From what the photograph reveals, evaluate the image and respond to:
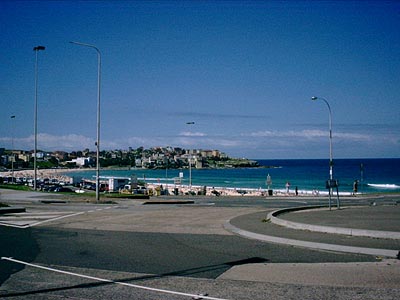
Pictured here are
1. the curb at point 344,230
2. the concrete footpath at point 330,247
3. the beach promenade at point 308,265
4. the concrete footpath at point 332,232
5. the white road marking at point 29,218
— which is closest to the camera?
the beach promenade at point 308,265

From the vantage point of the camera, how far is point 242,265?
10047 millimetres

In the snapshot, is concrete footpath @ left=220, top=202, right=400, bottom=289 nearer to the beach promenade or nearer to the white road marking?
the beach promenade

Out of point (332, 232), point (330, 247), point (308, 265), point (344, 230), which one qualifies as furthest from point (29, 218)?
point (308, 265)

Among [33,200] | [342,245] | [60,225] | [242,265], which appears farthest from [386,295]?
[33,200]

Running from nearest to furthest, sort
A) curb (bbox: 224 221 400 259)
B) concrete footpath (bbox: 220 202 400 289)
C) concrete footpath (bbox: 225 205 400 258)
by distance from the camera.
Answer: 1. concrete footpath (bbox: 220 202 400 289)
2. curb (bbox: 224 221 400 259)
3. concrete footpath (bbox: 225 205 400 258)

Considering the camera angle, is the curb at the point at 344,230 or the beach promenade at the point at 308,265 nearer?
the beach promenade at the point at 308,265

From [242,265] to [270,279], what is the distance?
1.38 m

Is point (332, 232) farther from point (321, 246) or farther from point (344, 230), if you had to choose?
point (321, 246)

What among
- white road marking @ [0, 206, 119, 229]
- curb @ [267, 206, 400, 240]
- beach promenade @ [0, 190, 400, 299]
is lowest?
white road marking @ [0, 206, 119, 229]

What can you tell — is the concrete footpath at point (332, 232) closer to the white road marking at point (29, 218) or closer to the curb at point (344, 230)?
the curb at point (344, 230)

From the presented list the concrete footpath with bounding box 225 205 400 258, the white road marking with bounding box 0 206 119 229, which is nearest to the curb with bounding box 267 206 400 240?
the concrete footpath with bounding box 225 205 400 258

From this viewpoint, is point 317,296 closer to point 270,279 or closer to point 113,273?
point 270,279

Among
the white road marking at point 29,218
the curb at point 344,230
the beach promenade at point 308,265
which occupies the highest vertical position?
the curb at point 344,230

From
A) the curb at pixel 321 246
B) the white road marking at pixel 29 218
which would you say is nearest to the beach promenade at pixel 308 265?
the curb at pixel 321 246
